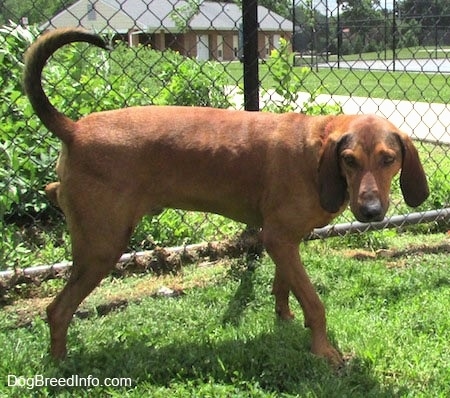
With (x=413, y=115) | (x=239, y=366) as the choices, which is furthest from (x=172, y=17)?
(x=413, y=115)

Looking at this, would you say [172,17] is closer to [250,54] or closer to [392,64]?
[250,54]

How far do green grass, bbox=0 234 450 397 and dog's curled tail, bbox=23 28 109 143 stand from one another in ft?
3.34

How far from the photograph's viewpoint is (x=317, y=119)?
3.06 m

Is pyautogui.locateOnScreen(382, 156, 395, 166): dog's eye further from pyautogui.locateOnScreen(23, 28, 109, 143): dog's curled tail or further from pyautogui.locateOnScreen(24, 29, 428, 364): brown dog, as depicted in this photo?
pyautogui.locateOnScreen(23, 28, 109, 143): dog's curled tail

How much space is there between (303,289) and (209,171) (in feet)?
2.31

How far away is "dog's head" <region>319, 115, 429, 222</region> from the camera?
2541 mm

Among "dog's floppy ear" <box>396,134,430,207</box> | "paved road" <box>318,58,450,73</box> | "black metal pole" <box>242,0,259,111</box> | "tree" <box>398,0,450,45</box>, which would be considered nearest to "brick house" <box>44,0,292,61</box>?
"black metal pole" <box>242,0,259,111</box>

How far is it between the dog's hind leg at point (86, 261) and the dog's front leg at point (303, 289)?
68 cm

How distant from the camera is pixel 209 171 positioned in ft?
9.80

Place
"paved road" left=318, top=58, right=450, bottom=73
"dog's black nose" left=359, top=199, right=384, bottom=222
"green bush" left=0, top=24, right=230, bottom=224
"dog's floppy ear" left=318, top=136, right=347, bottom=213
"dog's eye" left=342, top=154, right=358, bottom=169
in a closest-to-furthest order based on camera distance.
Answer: "dog's black nose" left=359, top=199, right=384, bottom=222 → "dog's eye" left=342, top=154, right=358, bottom=169 → "dog's floppy ear" left=318, top=136, right=347, bottom=213 → "green bush" left=0, top=24, right=230, bottom=224 → "paved road" left=318, top=58, right=450, bottom=73

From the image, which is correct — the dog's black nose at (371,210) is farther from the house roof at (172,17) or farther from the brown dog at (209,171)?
the house roof at (172,17)

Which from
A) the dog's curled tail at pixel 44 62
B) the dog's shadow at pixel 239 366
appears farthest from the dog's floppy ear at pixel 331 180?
the dog's curled tail at pixel 44 62

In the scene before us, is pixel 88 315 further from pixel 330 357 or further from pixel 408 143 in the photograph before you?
pixel 408 143

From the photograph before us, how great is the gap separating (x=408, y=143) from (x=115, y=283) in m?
1.97
